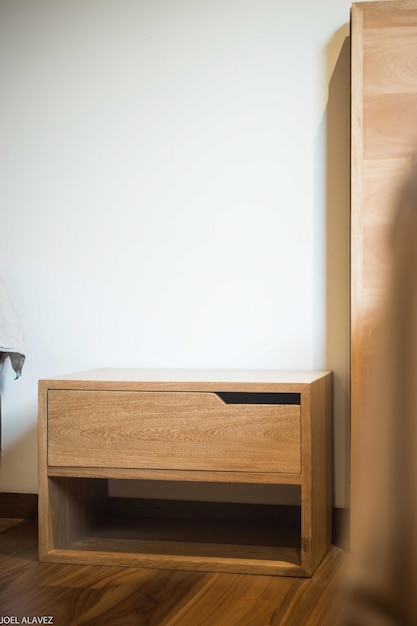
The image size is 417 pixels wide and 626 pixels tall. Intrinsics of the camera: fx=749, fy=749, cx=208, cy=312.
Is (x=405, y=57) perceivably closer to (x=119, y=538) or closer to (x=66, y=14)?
(x=66, y=14)

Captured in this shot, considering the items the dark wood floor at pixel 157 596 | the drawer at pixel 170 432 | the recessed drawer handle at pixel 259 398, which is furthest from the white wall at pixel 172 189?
the dark wood floor at pixel 157 596

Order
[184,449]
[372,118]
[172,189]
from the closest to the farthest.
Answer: [184,449]
[372,118]
[172,189]

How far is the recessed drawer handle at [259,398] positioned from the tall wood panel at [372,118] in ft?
0.60

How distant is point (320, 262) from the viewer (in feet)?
7.37

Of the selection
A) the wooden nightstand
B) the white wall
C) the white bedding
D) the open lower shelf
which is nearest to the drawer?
the wooden nightstand

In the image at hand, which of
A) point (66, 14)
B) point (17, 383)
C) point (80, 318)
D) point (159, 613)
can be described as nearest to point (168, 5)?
point (66, 14)

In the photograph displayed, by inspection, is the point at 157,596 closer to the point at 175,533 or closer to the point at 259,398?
the point at 175,533

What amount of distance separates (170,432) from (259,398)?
1.39 feet

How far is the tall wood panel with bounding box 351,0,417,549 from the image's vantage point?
206cm

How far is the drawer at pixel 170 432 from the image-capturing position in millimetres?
1807

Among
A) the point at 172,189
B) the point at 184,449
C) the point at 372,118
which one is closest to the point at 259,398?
the point at 184,449

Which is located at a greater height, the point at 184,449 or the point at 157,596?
the point at 184,449

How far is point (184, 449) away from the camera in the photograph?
72.4 inches

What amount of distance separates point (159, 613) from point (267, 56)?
63.2 inches
